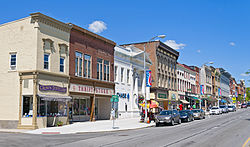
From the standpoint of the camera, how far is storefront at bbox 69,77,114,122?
29837 mm

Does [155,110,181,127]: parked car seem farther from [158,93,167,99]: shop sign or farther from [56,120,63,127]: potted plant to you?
[158,93,167,99]: shop sign

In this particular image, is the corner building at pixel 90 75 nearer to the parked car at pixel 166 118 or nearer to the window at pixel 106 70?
the window at pixel 106 70

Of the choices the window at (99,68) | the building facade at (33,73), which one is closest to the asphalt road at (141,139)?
the building facade at (33,73)

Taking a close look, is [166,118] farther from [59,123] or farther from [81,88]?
[59,123]

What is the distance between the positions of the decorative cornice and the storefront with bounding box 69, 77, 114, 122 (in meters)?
5.20

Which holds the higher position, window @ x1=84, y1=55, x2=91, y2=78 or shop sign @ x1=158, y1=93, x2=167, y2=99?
window @ x1=84, y1=55, x2=91, y2=78

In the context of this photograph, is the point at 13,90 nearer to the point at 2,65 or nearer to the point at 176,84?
the point at 2,65

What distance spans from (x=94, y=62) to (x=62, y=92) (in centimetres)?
674

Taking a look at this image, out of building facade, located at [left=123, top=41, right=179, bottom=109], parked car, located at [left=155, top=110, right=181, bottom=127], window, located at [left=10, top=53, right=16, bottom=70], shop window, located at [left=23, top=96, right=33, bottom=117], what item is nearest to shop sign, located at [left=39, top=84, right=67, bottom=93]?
shop window, located at [left=23, top=96, right=33, bottom=117]

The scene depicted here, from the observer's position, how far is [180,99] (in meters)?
61.9

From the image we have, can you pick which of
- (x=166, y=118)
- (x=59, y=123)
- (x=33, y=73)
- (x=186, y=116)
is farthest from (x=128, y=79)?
(x=33, y=73)

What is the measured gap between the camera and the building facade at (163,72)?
50594 mm

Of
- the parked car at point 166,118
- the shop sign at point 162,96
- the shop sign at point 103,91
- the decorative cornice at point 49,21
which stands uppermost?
the decorative cornice at point 49,21

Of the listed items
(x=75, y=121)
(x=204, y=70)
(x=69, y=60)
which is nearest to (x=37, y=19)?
(x=69, y=60)
